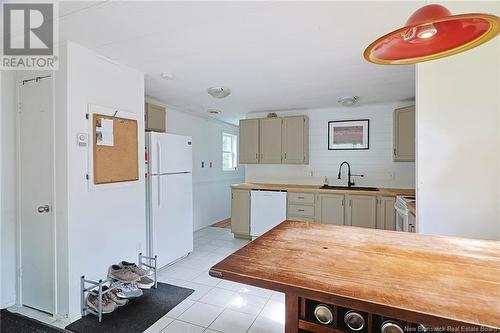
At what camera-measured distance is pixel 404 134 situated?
3627mm

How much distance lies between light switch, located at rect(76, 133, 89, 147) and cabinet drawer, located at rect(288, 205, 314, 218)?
2.90 meters

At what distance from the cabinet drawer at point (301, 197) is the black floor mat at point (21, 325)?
3.07 metres

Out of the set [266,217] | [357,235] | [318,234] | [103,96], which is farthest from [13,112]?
[266,217]

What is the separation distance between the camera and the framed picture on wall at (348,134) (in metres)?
4.26

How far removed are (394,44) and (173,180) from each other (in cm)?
275

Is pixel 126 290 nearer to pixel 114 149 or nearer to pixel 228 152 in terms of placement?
pixel 114 149

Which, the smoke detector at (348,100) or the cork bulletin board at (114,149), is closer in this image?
the cork bulletin board at (114,149)

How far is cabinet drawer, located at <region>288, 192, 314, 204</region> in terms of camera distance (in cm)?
402

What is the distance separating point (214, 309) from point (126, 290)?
2.65 ft

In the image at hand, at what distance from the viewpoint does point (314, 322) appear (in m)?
1.01

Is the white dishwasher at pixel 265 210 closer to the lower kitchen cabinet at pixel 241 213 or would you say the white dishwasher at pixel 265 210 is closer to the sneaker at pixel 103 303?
the lower kitchen cabinet at pixel 241 213

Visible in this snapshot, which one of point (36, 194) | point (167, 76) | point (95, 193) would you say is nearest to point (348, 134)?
point (167, 76)

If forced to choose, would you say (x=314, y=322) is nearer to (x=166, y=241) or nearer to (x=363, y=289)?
(x=363, y=289)

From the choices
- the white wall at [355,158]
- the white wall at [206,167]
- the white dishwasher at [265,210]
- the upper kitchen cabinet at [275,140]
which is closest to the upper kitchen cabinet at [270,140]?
the upper kitchen cabinet at [275,140]
